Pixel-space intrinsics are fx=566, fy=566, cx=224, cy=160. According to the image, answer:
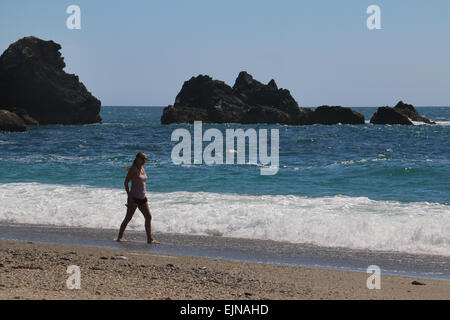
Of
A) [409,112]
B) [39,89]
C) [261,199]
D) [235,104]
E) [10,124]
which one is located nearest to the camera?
[261,199]

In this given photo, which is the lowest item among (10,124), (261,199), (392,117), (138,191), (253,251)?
(253,251)

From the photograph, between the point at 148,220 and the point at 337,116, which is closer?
the point at 148,220

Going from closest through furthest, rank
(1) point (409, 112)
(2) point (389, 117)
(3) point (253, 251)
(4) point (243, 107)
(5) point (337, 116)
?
(3) point (253, 251)
(2) point (389, 117)
(5) point (337, 116)
(1) point (409, 112)
(4) point (243, 107)

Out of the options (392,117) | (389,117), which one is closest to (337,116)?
(389,117)

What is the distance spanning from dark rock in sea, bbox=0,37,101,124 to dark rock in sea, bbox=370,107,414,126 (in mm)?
39591

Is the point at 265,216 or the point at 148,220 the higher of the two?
the point at 148,220

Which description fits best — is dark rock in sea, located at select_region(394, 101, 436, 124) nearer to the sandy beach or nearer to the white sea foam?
the white sea foam

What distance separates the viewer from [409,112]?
83.1 meters

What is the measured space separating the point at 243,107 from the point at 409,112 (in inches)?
1014

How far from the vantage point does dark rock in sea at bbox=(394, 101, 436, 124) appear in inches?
3156

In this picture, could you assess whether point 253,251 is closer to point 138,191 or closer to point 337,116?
point 138,191

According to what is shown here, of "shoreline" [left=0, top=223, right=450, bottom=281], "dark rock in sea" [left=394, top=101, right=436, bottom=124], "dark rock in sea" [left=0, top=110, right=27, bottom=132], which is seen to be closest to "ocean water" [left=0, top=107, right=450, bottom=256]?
"shoreline" [left=0, top=223, right=450, bottom=281]

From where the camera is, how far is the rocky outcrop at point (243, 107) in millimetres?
82000
